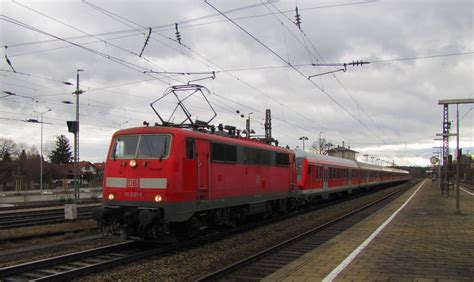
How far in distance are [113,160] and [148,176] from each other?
4.53 ft

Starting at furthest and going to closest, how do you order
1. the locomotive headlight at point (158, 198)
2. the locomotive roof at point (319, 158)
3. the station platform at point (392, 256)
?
1. the locomotive roof at point (319, 158)
2. the locomotive headlight at point (158, 198)
3. the station platform at point (392, 256)

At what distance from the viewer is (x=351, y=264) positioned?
8914 mm

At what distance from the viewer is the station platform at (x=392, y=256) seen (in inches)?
316

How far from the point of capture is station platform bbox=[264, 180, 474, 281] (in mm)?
8016

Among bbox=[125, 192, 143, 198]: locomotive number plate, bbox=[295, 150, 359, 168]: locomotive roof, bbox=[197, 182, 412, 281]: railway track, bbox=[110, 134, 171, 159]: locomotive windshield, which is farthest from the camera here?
bbox=[295, 150, 359, 168]: locomotive roof

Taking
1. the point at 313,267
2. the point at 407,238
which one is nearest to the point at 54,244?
the point at 313,267

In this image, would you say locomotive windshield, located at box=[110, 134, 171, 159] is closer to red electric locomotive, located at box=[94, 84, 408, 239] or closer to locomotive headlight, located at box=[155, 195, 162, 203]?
red electric locomotive, located at box=[94, 84, 408, 239]

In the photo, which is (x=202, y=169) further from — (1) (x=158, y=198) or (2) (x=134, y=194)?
(2) (x=134, y=194)

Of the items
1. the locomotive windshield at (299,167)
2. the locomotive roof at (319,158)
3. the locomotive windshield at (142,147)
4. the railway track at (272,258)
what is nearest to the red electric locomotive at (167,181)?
the locomotive windshield at (142,147)

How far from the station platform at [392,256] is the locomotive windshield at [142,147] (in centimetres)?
441

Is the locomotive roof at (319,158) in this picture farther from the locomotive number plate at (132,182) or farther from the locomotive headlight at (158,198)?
the locomotive headlight at (158,198)

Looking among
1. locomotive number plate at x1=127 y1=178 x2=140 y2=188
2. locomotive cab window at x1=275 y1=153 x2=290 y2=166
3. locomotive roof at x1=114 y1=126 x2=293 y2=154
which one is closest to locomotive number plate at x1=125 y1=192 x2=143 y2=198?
locomotive number plate at x1=127 y1=178 x2=140 y2=188

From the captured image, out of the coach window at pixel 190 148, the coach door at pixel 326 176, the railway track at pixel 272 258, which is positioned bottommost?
the railway track at pixel 272 258

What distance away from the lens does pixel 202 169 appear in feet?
40.8
